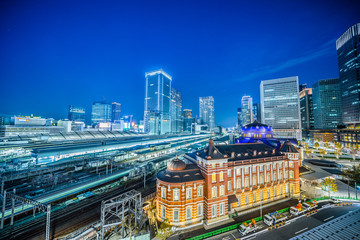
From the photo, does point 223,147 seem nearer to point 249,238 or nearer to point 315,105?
point 249,238

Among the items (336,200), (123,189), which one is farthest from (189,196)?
(336,200)

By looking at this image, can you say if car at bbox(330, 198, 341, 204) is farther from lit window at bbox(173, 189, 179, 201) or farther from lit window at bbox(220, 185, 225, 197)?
lit window at bbox(173, 189, 179, 201)

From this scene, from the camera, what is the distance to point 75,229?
90.2ft

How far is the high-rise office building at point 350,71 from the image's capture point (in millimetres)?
115188

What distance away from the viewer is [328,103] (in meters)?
166

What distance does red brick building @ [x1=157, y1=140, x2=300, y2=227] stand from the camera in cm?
3225

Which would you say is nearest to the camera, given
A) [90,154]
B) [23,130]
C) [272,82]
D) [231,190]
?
[231,190]

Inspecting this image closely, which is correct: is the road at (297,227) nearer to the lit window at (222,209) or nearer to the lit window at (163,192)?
the lit window at (222,209)

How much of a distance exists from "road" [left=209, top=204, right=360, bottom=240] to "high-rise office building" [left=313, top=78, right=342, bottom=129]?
590ft

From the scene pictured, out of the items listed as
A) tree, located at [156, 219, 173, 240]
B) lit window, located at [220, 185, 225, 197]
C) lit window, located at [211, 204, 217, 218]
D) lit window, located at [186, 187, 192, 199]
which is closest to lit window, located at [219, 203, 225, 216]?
lit window, located at [211, 204, 217, 218]

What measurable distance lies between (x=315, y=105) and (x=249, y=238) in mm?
220166

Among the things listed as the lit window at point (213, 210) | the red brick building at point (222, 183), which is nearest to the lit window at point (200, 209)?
A: the red brick building at point (222, 183)

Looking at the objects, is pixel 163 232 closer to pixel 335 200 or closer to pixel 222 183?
pixel 222 183

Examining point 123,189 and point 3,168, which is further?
point 3,168
